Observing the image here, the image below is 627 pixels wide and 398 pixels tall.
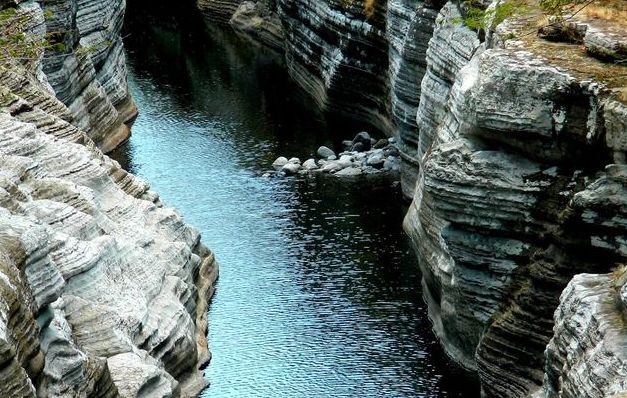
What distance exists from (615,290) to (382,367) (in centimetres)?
1077

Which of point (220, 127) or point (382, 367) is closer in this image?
point (382, 367)

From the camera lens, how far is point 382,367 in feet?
88.6

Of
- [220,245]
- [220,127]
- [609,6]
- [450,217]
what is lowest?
[220,127]

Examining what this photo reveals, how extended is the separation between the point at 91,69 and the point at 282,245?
14135mm

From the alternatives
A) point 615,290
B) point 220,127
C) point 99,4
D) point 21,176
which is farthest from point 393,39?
point 615,290

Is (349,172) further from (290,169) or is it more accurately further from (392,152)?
(392,152)

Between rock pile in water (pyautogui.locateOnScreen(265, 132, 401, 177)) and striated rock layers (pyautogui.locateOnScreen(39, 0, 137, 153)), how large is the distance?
281 inches

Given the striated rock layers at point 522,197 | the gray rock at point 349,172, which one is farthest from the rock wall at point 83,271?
the gray rock at point 349,172

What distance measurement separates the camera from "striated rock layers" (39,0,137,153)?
41.8 metres

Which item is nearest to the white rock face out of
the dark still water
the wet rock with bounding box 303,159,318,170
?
the dark still water

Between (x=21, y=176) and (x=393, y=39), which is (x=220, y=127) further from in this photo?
(x=21, y=176)

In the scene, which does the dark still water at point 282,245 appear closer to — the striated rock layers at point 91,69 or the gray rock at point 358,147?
the striated rock layers at point 91,69

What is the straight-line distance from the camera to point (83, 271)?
2445 cm

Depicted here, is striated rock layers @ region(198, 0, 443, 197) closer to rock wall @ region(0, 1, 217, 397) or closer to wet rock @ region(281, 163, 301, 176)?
wet rock @ region(281, 163, 301, 176)
